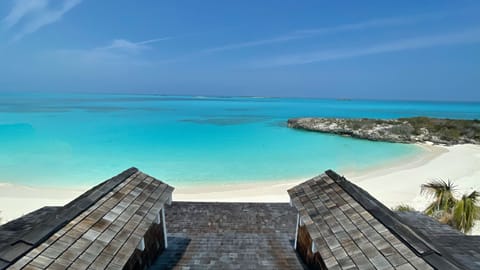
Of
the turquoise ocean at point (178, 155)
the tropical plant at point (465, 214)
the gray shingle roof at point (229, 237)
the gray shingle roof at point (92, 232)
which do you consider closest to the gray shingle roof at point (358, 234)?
the gray shingle roof at point (229, 237)

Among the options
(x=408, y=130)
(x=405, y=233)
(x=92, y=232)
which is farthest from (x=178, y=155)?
(x=408, y=130)

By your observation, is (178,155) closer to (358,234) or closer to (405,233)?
(358,234)

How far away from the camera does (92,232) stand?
16.1 feet

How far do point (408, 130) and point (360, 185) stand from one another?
29095 millimetres

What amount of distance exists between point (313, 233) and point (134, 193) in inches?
192

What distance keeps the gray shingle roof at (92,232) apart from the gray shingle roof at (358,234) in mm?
4182

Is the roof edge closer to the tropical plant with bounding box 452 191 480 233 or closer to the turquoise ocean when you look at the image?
the tropical plant with bounding box 452 191 480 233

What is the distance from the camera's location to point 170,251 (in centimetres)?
809

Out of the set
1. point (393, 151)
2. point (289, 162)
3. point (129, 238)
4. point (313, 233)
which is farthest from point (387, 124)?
point (129, 238)

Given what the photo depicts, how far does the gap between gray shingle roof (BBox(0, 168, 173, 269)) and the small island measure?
40.1m

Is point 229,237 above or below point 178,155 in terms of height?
above

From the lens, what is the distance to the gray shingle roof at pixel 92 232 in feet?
13.1

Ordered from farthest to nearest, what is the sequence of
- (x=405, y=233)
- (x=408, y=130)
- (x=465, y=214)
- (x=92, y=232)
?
(x=408, y=130)
(x=465, y=214)
(x=92, y=232)
(x=405, y=233)

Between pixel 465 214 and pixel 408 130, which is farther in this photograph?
pixel 408 130
